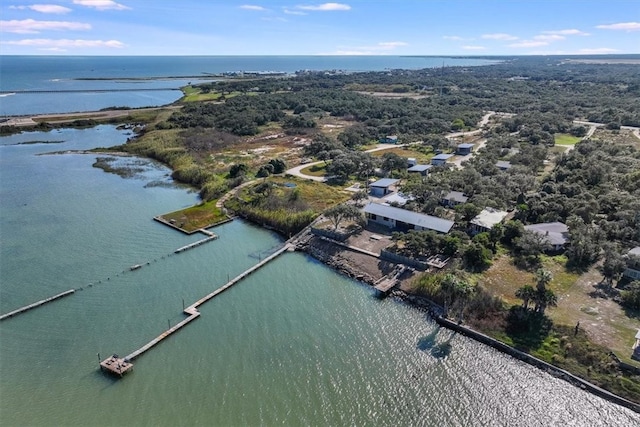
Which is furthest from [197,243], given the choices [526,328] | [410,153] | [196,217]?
[410,153]

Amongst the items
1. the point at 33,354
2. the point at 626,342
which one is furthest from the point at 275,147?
the point at 626,342

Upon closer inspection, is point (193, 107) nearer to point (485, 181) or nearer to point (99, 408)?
point (485, 181)

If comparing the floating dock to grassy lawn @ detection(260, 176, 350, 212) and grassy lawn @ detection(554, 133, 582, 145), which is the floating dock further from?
grassy lawn @ detection(554, 133, 582, 145)

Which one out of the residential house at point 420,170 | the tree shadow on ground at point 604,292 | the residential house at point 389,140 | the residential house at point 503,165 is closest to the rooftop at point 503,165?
the residential house at point 503,165

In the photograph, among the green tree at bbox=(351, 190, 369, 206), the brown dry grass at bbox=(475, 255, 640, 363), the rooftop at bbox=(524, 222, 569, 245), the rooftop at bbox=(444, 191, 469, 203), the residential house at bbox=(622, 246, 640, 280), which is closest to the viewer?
the brown dry grass at bbox=(475, 255, 640, 363)

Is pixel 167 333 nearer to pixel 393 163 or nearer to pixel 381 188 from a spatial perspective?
pixel 381 188

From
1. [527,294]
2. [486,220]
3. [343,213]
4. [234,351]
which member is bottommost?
[234,351]

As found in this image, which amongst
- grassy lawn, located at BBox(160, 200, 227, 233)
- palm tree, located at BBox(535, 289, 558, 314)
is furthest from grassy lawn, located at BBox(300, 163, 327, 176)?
palm tree, located at BBox(535, 289, 558, 314)
